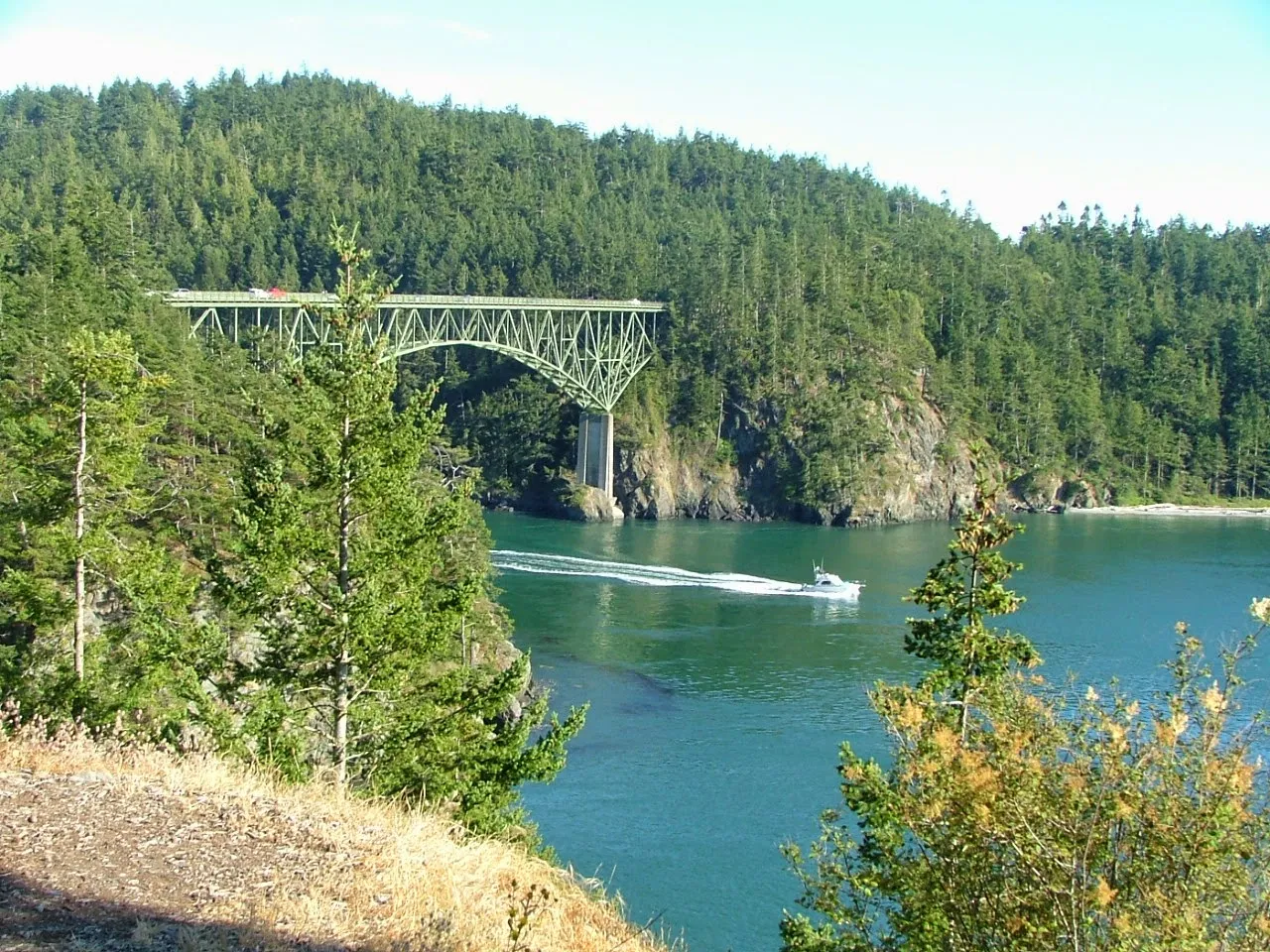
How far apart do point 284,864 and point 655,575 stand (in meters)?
39.0

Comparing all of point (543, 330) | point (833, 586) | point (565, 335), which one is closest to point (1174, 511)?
point (565, 335)

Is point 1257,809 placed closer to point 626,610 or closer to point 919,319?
point 626,610

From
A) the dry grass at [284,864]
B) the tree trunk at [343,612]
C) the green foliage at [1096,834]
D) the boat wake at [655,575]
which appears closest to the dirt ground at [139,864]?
the dry grass at [284,864]

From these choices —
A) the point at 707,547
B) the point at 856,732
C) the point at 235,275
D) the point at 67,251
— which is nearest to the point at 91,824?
the point at 856,732

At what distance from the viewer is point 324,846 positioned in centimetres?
700

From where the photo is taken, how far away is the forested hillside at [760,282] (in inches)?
2721

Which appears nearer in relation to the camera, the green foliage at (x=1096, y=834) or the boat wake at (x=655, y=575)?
the green foliage at (x=1096, y=834)

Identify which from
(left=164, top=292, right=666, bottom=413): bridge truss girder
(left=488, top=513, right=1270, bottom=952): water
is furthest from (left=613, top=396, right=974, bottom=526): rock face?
(left=164, top=292, right=666, bottom=413): bridge truss girder

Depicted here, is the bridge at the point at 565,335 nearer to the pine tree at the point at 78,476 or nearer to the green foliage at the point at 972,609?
the pine tree at the point at 78,476

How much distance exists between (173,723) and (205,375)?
19.6 meters

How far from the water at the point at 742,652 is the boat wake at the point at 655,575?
14 cm

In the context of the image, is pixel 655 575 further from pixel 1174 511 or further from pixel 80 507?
pixel 1174 511

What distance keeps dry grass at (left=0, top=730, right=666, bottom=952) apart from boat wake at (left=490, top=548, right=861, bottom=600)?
114 feet

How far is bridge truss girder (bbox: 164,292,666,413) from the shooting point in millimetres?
55875
